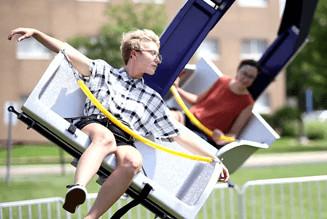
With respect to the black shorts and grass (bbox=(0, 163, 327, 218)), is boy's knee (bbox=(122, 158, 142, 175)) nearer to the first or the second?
the black shorts

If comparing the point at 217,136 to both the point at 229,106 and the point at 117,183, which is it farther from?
the point at 117,183

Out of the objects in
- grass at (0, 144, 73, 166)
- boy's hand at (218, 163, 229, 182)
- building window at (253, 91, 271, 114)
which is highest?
boy's hand at (218, 163, 229, 182)

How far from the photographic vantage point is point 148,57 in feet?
8.27

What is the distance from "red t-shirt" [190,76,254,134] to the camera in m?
3.73

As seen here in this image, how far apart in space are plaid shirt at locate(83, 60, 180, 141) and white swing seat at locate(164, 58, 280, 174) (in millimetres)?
592

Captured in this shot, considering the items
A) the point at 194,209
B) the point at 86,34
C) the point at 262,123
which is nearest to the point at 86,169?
the point at 194,209

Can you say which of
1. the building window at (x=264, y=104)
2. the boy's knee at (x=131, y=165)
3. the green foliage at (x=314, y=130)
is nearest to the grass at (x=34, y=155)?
the boy's knee at (x=131, y=165)

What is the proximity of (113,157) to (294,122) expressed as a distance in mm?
21223

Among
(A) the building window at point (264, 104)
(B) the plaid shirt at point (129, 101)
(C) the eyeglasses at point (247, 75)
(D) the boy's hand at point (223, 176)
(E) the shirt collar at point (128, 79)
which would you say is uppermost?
(C) the eyeglasses at point (247, 75)

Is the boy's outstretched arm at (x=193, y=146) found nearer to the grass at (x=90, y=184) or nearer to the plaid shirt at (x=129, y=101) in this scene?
the plaid shirt at (x=129, y=101)

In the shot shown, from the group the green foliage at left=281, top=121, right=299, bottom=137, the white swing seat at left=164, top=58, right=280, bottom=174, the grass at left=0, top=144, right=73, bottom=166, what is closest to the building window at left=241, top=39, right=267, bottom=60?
the green foliage at left=281, top=121, right=299, bottom=137

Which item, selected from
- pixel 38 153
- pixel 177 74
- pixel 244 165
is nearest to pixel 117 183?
pixel 177 74

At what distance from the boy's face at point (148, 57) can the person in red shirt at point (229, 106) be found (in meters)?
1.11

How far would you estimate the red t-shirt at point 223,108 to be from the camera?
3.73m
